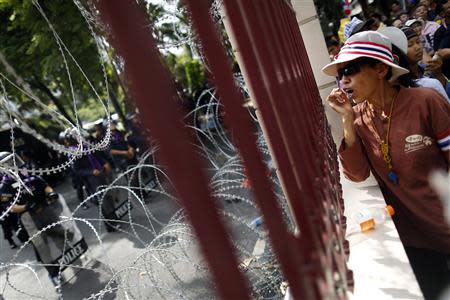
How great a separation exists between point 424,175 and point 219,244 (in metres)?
1.62

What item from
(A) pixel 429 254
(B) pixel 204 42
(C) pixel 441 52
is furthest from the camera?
(C) pixel 441 52

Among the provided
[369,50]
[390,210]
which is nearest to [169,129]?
[369,50]

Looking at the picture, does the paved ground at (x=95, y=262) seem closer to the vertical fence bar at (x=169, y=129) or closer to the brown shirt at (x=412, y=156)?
the brown shirt at (x=412, y=156)

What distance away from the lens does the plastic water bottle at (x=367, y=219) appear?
6.35ft

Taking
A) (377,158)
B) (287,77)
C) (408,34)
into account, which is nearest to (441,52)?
(408,34)

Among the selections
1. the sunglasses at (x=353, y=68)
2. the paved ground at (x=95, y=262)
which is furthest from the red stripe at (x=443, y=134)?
the paved ground at (x=95, y=262)

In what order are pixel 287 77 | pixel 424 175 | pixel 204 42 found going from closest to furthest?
pixel 204 42
pixel 287 77
pixel 424 175

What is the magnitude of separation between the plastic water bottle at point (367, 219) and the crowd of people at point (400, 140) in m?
0.11

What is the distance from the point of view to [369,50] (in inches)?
71.8

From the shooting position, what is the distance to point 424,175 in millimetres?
1846

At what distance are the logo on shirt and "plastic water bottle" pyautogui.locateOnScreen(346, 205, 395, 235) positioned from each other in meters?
0.35

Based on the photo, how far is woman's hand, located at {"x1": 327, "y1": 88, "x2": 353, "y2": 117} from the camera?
6.57 ft

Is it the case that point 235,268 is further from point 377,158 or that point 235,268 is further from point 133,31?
point 377,158

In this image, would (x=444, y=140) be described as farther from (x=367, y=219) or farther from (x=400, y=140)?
(x=367, y=219)
